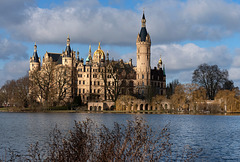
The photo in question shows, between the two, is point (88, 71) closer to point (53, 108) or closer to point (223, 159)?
point (53, 108)

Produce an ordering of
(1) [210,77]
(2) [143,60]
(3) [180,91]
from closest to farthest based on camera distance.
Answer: (3) [180,91] < (1) [210,77] < (2) [143,60]

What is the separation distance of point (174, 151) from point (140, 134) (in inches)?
371

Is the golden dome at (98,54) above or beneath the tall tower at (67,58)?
above

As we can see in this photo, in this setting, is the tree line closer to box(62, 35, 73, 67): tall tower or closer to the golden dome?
box(62, 35, 73, 67): tall tower

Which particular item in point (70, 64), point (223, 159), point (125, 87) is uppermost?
point (70, 64)

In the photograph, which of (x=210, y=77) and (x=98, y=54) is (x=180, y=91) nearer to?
(x=210, y=77)

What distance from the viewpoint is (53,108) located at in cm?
→ 7469

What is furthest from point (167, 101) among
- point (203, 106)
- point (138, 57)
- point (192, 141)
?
point (192, 141)

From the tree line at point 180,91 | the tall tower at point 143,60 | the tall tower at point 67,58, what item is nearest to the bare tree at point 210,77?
the tree line at point 180,91

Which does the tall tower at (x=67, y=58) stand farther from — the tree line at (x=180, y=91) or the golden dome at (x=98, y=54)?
the golden dome at (x=98, y=54)

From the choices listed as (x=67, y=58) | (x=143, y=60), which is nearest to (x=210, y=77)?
(x=143, y=60)

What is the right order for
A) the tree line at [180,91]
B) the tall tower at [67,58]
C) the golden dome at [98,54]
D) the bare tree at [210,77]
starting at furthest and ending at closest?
the golden dome at [98,54], the tall tower at [67,58], the bare tree at [210,77], the tree line at [180,91]

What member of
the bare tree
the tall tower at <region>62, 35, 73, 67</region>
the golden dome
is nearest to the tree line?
the bare tree

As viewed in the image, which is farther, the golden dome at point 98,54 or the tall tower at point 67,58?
the golden dome at point 98,54
